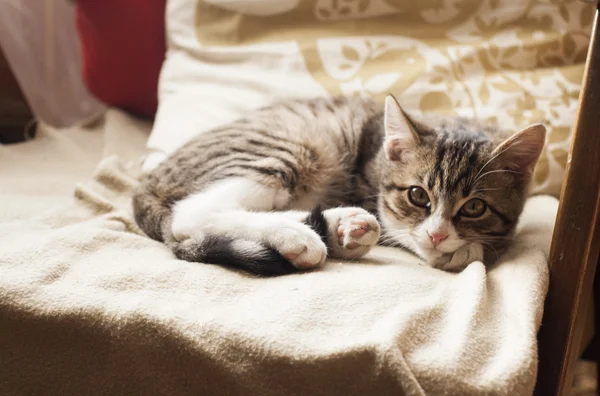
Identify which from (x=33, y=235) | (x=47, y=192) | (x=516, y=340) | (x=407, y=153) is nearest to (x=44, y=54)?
(x=47, y=192)

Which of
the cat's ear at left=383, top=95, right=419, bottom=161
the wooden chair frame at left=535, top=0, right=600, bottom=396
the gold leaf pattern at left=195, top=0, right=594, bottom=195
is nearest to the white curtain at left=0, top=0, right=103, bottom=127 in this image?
the gold leaf pattern at left=195, top=0, right=594, bottom=195

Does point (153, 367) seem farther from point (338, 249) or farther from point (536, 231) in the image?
point (536, 231)

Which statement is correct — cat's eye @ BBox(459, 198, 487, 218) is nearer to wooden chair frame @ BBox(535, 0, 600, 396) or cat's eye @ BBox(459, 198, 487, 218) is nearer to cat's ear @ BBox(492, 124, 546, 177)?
cat's ear @ BBox(492, 124, 546, 177)

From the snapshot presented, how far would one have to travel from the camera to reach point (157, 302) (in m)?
0.97

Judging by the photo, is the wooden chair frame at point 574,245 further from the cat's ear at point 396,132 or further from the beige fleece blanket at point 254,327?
the cat's ear at point 396,132

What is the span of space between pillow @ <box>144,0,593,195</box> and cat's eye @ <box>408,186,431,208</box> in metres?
0.45

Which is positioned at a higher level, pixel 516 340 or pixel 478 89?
pixel 478 89

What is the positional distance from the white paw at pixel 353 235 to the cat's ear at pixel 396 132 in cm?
24

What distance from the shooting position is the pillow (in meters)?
1.65

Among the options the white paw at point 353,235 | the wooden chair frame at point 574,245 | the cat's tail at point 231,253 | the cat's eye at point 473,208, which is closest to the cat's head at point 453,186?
the cat's eye at point 473,208

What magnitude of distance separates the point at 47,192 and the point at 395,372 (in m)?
1.20

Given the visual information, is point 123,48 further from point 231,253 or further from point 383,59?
point 231,253

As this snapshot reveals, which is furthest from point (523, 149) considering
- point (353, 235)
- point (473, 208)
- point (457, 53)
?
point (457, 53)

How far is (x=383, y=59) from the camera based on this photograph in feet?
5.80
